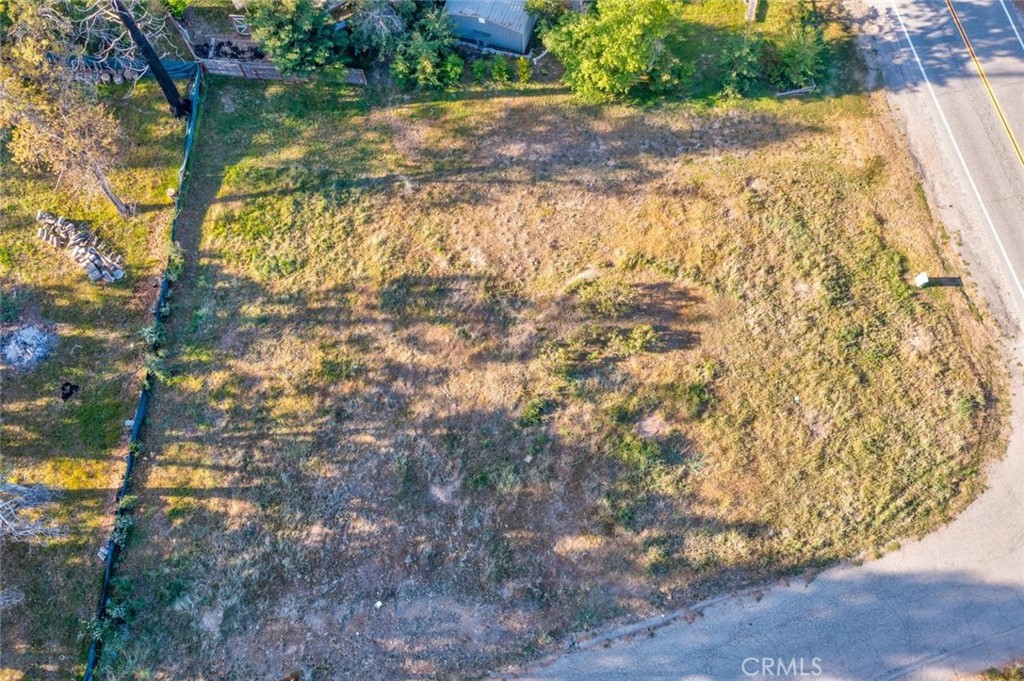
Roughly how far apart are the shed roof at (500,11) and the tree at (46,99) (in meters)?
14.3

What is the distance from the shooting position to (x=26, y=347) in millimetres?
21484

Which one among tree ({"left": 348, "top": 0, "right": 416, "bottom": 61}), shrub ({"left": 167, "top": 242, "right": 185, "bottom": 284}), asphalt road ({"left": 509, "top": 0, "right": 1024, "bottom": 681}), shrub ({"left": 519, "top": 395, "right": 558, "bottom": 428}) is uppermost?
tree ({"left": 348, "top": 0, "right": 416, "bottom": 61})

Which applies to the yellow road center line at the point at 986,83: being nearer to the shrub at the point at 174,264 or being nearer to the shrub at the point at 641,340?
the shrub at the point at 641,340

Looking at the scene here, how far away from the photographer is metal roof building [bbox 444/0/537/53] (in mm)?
24750

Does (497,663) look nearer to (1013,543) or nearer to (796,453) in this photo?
(796,453)

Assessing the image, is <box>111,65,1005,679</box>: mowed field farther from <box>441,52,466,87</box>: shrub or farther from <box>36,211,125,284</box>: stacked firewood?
<box>36,211,125,284</box>: stacked firewood

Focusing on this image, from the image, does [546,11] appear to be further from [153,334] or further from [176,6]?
[153,334]

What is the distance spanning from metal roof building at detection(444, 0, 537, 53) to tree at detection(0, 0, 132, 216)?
14.2 metres

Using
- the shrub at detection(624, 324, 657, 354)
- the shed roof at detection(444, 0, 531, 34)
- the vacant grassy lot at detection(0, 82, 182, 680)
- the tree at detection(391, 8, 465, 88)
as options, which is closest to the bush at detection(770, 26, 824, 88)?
the shed roof at detection(444, 0, 531, 34)

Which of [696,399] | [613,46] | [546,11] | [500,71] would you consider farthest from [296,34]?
[696,399]

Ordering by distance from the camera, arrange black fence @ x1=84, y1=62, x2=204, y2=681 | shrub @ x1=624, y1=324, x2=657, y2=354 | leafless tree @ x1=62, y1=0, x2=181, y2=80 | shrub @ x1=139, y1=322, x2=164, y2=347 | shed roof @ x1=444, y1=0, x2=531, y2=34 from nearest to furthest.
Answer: black fence @ x1=84, y1=62, x2=204, y2=681, leafless tree @ x1=62, y1=0, x2=181, y2=80, shrub @ x1=624, y1=324, x2=657, y2=354, shrub @ x1=139, y1=322, x2=164, y2=347, shed roof @ x1=444, y1=0, x2=531, y2=34

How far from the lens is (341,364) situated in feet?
70.0

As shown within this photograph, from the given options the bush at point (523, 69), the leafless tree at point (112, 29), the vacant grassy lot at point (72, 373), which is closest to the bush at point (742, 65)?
the bush at point (523, 69)

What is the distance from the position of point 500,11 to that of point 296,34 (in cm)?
841
